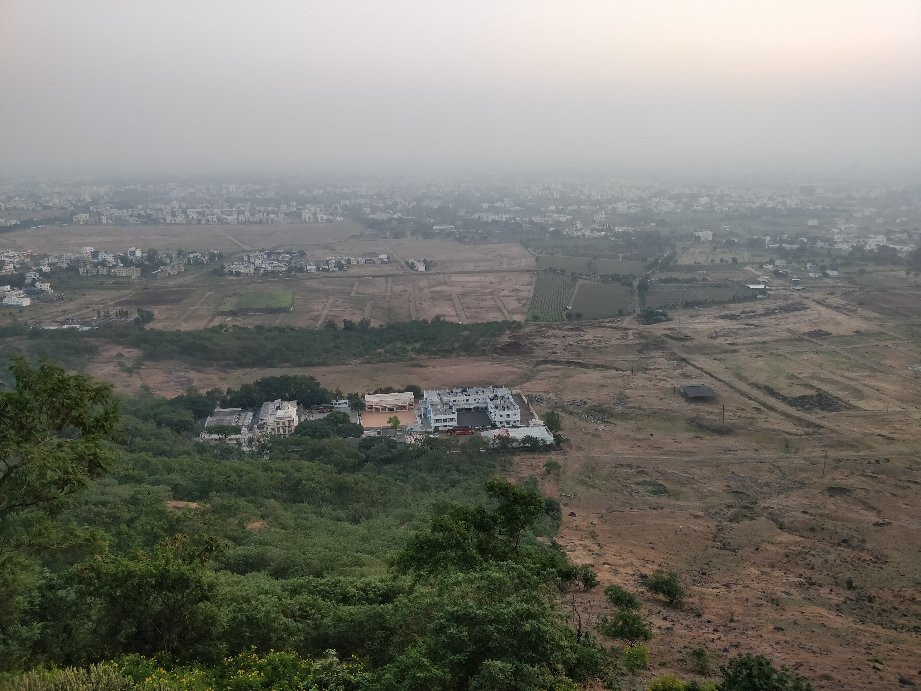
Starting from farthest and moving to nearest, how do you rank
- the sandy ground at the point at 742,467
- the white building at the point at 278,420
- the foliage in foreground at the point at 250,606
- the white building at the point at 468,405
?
the white building at the point at 468,405 < the white building at the point at 278,420 < the sandy ground at the point at 742,467 < the foliage in foreground at the point at 250,606

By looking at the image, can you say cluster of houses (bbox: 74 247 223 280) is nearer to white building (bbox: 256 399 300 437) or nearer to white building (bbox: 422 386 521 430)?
white building (bbox: 256 399 300 437)

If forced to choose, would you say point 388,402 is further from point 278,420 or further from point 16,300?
point 16,300

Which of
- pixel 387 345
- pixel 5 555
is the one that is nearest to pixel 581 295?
pixel 387 345

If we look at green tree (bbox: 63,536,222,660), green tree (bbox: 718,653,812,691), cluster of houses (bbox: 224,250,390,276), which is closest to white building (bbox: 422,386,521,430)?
green tree (bbox: 718,653,812,691)

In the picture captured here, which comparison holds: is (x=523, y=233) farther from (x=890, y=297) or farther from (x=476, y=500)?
(x=476, y=500)

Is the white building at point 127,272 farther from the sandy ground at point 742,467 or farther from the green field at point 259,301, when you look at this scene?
the sandy ground at point 742,467

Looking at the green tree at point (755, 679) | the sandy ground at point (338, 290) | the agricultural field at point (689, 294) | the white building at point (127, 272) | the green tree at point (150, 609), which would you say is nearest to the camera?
the green tree at point (150, 609)

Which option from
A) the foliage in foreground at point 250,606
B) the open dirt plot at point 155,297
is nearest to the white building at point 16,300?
the open dirt plot at point 155,297

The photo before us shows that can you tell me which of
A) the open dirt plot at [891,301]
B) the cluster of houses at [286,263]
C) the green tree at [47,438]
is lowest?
the cluster of houses at [286,263]
